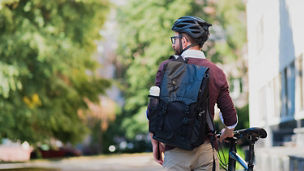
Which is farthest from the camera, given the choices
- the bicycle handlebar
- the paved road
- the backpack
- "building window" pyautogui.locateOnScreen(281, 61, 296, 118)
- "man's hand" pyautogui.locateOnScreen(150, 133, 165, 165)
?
the paved road

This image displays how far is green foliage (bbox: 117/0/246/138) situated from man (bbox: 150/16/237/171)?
33916 mm

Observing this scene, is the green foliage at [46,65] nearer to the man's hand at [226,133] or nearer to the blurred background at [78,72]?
the blurred background at [78,72]

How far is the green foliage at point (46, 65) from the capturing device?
18516mm

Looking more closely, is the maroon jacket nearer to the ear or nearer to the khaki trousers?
the ear

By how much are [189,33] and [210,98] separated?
384mm

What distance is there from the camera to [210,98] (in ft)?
12.4

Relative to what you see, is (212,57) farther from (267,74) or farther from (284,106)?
(284,106)

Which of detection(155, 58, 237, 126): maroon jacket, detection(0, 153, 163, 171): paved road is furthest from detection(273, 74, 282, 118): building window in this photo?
detection(155, 58, 237, 126): maroon jacket

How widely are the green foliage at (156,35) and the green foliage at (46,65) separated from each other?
50.7ft

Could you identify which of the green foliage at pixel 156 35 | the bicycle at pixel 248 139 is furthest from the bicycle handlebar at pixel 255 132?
the green foliage at pixel 156 35

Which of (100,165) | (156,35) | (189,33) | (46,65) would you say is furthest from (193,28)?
(156,35)

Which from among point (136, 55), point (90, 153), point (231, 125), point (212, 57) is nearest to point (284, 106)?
point (231, 125)

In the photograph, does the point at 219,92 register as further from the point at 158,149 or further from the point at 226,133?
the point at 158,149

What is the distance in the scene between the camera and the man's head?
3777mm
